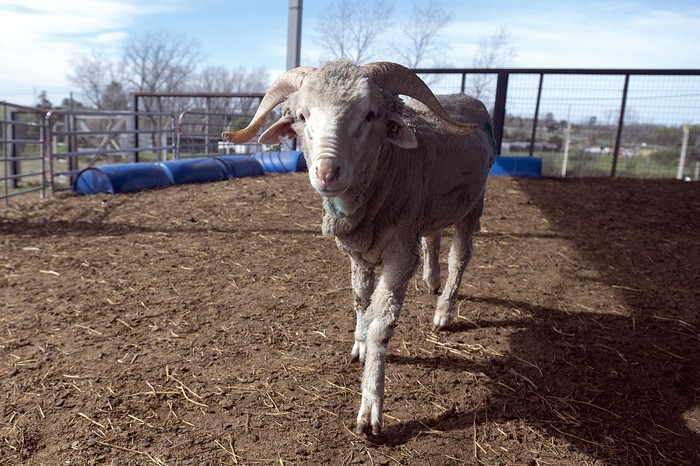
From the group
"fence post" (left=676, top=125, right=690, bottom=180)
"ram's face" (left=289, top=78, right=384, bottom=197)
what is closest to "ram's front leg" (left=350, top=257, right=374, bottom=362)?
"ram's face" (left=289, top=78, right=384, bottom=197)

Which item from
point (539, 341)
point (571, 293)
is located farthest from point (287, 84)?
point (571, 293)

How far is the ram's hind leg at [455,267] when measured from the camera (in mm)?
4012

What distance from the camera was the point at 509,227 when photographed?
7.10m

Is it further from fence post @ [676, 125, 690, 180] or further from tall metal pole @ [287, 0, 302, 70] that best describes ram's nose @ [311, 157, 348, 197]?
fence post @ [676, 125, 690, 180]

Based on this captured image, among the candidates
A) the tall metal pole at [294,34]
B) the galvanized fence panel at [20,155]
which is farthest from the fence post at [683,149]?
the galvanized fence panel at [20,155]

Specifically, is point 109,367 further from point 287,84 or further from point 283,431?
point 287,84

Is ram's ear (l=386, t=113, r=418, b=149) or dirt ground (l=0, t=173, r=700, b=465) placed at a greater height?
ram's ear (l=386, t=113, r=418, b=149)

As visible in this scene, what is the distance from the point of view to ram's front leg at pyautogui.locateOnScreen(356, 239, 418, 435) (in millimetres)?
2756

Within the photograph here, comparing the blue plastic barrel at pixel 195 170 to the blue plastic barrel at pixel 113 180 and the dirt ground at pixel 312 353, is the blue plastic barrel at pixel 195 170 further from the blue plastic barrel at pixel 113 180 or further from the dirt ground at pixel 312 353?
the dirt ground at pixel 312 353

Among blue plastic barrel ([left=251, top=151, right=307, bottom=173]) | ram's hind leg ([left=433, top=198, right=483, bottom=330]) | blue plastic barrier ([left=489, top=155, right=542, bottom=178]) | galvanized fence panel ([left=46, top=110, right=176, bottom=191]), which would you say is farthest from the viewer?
blue plastic barrel ([left=251, top=151, right=307, bottom=173])

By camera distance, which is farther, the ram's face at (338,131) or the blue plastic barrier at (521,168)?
the blue plastic barrier at (521,168)

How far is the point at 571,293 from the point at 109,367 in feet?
13.4

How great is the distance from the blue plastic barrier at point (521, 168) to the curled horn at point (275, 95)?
28.5 feet

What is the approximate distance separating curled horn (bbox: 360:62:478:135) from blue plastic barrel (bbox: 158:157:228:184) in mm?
7452
